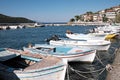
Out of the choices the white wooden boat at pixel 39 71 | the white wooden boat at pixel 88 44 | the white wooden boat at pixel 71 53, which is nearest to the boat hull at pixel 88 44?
the white wooden boat at pixel 88 44

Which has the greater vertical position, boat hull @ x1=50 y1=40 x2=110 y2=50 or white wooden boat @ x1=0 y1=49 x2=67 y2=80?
white wooden boat @ x1=0 y1=49 x2=67 y2=80

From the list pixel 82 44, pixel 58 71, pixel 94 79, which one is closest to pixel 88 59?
pixel 94 79

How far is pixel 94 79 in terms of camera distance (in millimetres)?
16516

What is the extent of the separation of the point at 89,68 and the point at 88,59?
1.25 m

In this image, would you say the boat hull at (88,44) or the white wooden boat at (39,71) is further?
the boat hull at (88,44)

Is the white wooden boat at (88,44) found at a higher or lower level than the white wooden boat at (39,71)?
lower

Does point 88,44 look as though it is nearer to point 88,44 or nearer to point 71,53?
point 88,44

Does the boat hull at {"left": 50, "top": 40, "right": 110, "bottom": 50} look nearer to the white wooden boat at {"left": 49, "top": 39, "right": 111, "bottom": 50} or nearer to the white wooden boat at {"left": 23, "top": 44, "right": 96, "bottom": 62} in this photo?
the white wooden boat at {"left": 49, "top": 39, "right": 111, "bottom": 50}

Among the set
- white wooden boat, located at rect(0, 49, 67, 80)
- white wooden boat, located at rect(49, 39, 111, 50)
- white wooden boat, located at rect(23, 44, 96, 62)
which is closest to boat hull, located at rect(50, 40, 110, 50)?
white wooden boat, located at rect(49, 39, 111, 50)

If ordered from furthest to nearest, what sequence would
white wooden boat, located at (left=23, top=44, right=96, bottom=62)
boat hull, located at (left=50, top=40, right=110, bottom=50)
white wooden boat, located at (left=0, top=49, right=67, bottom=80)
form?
1. boat hull, located at (left=50, top=40, right=110, bottom=50)
2. white wooden boat, located at (left=23, top=44, right=96, bottom=62)
3. white wooden boat, located at (left=0, top=49, right=67, bottom=80)

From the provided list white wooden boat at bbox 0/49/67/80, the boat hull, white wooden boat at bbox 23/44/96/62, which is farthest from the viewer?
the boat hull

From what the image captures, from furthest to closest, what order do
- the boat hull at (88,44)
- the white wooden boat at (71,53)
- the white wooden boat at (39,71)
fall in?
the boat hull at (88,44)
the white wooden boat at (71,53)
the white wooden boat at (39,71)

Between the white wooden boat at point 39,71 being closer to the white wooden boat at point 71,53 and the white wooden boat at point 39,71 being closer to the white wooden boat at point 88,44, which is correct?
the white wooden boat at point 71,53

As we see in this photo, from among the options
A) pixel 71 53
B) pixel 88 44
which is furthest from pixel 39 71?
pixel 88 44
